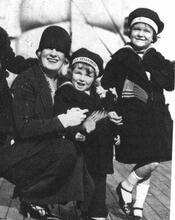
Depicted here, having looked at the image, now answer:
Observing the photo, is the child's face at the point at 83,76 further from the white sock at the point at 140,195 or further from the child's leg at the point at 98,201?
the white sock at the point at 140,195

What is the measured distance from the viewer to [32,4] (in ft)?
10.8

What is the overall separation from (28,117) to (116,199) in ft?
3.82

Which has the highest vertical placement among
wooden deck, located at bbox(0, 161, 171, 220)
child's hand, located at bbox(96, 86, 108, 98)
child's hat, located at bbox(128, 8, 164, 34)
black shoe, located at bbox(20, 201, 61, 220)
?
child's hat, located at bbox(128, 8, 164, 34)

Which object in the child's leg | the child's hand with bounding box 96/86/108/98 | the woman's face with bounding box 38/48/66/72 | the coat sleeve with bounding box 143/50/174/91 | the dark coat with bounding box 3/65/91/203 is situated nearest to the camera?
the dark coat with bounding box 3/65/91/203

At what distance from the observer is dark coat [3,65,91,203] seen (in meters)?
2.81

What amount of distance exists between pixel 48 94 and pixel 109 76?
23.9 inches

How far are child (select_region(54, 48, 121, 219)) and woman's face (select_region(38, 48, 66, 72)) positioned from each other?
0.39ft

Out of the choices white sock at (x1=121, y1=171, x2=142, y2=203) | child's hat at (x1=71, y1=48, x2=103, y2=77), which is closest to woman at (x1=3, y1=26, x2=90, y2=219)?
child's hat at (x1=71, y1=48, x2=103, y2=77)

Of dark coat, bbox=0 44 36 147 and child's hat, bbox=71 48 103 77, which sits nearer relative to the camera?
child's hat, bbox=71 48 103 77

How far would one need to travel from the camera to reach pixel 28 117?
2.91 meters

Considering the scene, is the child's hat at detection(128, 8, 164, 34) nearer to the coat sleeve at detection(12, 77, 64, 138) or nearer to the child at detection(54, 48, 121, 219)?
the child at detection(54, 48, 121, 219)

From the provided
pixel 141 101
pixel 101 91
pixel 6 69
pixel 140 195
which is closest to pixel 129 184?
pixel 140 195

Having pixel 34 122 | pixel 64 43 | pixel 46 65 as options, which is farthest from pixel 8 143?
pixel 64 43

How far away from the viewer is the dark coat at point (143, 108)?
3232 millimetres
